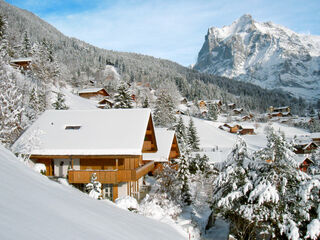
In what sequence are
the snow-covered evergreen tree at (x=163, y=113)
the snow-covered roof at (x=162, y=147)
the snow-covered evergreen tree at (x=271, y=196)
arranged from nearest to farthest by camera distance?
the snow-covered evergreen tree at (x=271, y=196), the snow-covered roof at (x=162, y=147), the snow-covered evergreen tree at (x=163, y=113)

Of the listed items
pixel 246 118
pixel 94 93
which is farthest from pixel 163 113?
pixel 246 118

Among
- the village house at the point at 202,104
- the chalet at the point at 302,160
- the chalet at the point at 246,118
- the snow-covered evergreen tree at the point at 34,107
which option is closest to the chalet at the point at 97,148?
the chalet at the point at 302,160

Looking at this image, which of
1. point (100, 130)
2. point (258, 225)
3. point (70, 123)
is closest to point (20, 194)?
point (258, 225)

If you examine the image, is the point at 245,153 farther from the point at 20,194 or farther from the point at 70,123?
the point at 70,123

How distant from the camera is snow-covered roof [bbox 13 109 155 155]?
18516 mm

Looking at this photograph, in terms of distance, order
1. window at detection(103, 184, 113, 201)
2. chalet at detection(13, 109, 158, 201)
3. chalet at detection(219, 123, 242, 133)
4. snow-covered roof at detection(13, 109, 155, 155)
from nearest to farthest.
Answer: chalet at detection(13, 109, 158, 201)
snow-covered roof at detection(13, 109, 155, 155)
window at detection(103, 184, 113, 201)
chalet at detection(219, 123, 242, 133)

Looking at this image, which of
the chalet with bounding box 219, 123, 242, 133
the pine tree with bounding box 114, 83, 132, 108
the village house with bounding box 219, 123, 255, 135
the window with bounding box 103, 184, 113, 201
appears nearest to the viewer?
the window with bounding box 103, 184, 113, 201

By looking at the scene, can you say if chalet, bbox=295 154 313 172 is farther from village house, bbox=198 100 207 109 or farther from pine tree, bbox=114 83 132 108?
village house, bbox=198 100 207 109

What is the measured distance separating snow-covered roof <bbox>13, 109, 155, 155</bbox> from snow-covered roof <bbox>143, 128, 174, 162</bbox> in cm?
643

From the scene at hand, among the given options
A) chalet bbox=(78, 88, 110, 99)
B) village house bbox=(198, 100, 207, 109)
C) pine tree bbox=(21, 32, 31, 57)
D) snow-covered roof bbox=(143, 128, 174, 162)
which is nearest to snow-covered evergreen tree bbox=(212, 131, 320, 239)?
snow-covered roof bbox=(143, 128, 174, 162)

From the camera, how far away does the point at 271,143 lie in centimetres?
1320

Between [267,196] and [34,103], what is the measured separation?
115ft

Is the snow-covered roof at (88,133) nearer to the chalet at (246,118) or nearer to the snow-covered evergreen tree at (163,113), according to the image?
the snow-covered evergreen tree at (163,113)

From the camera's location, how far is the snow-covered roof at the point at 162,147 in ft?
86.3
